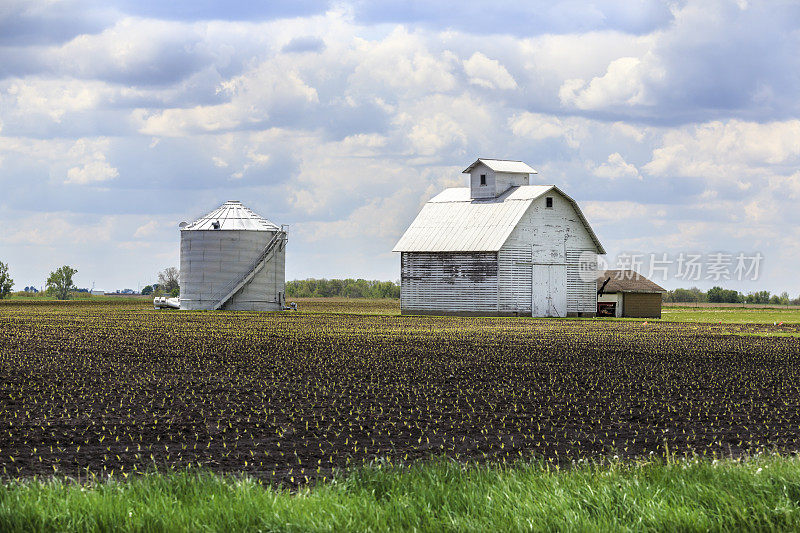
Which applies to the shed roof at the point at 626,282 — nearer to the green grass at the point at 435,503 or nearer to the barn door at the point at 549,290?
the barn door at the point at 549,290

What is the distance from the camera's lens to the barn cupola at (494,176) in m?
59.7

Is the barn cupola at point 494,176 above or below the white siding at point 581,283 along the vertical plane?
above

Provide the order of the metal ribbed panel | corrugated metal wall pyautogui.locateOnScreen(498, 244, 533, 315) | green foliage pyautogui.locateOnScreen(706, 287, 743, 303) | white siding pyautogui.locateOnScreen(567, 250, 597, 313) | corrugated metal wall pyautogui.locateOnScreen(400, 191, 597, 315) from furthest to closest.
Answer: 1. green foliage pyautogui.locateOnScreen(706, 287, 743, 303)
2. white siding pyautogui.locateOnScreen(567, 250, 597, 313)
3. the metal ribbed panel
4. corrugated metal wall pyautogui.locateOnScreen(400, 191, 597, 315)
5. corrugated metal wall pyautogui.locateOnScreen(498, 244, 533, 315)

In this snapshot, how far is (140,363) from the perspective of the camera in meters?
23.2

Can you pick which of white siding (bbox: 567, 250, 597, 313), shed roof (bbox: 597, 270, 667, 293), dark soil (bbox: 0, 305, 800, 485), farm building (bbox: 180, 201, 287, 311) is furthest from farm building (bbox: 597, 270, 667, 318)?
dark soil (bbox: 0, 305, 800, 485)

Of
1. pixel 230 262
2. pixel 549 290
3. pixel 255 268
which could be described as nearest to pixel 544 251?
pixel 549 290

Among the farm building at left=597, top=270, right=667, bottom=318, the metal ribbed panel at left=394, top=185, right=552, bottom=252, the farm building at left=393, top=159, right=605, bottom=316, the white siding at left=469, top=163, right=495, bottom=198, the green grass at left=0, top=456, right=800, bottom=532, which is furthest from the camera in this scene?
the farm building at left=597, top=270, right=667, bottom=318

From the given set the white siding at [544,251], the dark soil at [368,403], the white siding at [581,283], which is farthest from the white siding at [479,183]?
the dark soil at [368,403]

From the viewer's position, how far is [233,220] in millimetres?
65875

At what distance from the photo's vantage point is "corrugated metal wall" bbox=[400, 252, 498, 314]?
179ft

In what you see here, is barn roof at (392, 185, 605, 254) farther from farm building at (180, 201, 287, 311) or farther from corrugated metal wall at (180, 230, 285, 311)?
corrugated metal wall at (180, 230, 285, 311)

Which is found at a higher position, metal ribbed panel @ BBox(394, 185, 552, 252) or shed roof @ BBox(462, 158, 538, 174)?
shed roof @ BBox(462, 158, 538, 174)

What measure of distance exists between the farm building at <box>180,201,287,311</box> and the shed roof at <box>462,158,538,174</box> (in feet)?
47.7

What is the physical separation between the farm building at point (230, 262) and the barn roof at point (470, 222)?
11093mm
